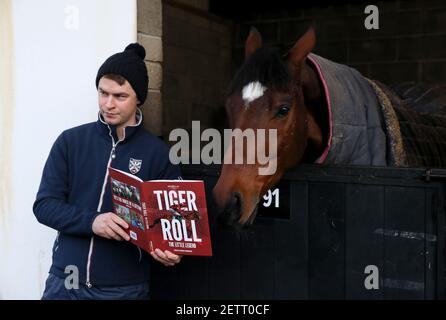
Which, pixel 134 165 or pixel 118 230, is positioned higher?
pixel 134 165

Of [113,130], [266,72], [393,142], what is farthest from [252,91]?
[393,142]

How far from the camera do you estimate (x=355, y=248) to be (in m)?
1.94

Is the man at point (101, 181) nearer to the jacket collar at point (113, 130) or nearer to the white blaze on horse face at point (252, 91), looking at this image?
the jacket collar at point (113, 130)

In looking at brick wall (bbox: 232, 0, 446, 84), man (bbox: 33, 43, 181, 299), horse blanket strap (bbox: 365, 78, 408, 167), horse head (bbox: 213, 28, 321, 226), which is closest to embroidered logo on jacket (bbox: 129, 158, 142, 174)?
man (bbox: 33, 43, 181, 299)

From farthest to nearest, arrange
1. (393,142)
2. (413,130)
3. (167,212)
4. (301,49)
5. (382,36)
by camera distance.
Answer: (382,36) → (413,130) → (393,142) → (301,49) → (167,212)

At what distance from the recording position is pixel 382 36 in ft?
18.7

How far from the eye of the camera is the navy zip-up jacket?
1.87m

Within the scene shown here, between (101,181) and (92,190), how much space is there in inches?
1.9

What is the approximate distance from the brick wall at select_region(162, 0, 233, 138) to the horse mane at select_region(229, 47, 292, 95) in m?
2.66

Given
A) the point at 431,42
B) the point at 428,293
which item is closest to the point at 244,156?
the point at 428,293

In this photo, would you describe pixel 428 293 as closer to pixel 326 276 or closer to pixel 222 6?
pixel 326 276

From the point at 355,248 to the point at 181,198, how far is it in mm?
688

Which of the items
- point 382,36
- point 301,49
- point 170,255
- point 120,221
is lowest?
point 170,255

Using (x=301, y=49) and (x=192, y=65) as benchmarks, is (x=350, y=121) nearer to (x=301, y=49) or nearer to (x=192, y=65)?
(x=301, y=49)
